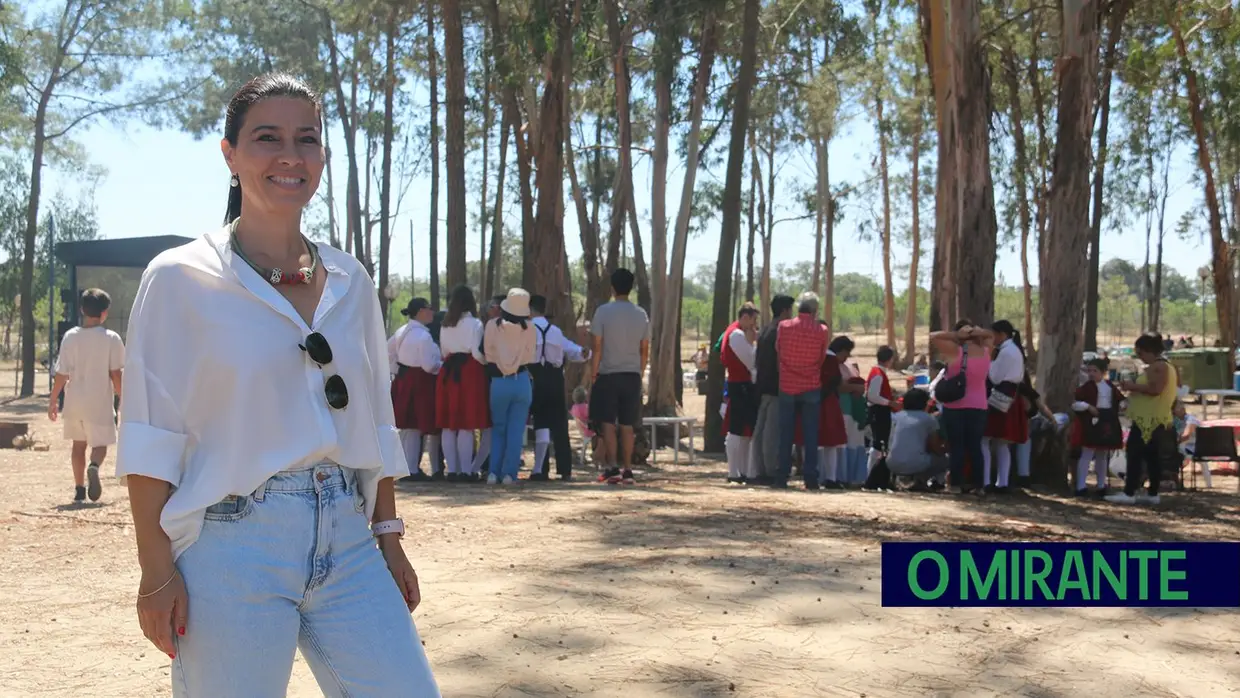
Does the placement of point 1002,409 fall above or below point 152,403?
below

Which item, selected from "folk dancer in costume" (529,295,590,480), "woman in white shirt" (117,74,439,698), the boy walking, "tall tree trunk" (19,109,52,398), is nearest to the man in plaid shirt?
"folk dancer in costume" (529,295,590,480)

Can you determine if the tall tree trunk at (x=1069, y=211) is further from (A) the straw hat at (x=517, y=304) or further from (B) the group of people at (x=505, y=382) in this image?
(A) the straw hat at (x=517, y=304)

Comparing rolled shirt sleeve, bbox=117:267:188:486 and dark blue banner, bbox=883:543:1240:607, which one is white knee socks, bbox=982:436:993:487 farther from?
rolled shirt sleeve, bbox=117:267:188:486

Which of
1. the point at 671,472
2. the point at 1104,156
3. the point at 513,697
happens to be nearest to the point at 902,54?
the point at 1104,156

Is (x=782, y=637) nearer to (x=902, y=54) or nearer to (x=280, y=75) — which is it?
(x=280, y=75)

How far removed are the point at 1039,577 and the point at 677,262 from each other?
46.3ft

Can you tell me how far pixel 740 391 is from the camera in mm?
12789

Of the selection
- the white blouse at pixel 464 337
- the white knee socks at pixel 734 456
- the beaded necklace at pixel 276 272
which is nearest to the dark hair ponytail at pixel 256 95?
the beaded necklace at pixel 276 272

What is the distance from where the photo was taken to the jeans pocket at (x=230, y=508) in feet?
7.56

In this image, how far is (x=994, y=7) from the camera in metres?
24.1

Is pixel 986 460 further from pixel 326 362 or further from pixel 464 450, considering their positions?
pixel 326 362

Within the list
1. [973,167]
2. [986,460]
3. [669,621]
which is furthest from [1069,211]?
[669,621]

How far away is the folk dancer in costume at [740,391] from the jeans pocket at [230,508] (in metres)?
10.3

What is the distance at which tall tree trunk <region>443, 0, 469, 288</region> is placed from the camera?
18828mm
